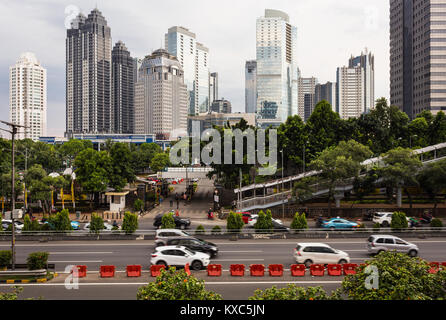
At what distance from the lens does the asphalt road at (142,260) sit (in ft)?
57.6

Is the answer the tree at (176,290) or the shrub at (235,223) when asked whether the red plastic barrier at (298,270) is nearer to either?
the tree at (176,290)

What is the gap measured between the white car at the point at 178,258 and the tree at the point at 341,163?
23747mm

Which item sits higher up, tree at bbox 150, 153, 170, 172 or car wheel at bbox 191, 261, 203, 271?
tree at bbox 150, 153, 170, 172

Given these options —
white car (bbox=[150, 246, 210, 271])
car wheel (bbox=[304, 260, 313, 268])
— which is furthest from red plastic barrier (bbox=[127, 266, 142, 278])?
car wheel (bbox=[304, 260, 313, 268])

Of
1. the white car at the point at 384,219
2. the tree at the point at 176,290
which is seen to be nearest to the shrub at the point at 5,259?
the tree at the point at 176,290

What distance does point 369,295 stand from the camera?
30.1 feet

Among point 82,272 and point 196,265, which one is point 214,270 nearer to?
point 196,265

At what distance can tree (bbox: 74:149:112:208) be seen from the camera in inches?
1951

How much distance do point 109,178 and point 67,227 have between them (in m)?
20.7

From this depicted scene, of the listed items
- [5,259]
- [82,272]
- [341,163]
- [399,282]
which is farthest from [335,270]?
[341,163]

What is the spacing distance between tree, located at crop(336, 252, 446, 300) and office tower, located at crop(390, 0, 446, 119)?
119 m

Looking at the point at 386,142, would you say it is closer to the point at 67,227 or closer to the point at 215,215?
the point at 215,215

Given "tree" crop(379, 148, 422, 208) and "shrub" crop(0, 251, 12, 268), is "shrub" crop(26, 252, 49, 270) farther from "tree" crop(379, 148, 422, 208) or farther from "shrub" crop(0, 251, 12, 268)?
"tree" crop(379, 148, 422, 208)
